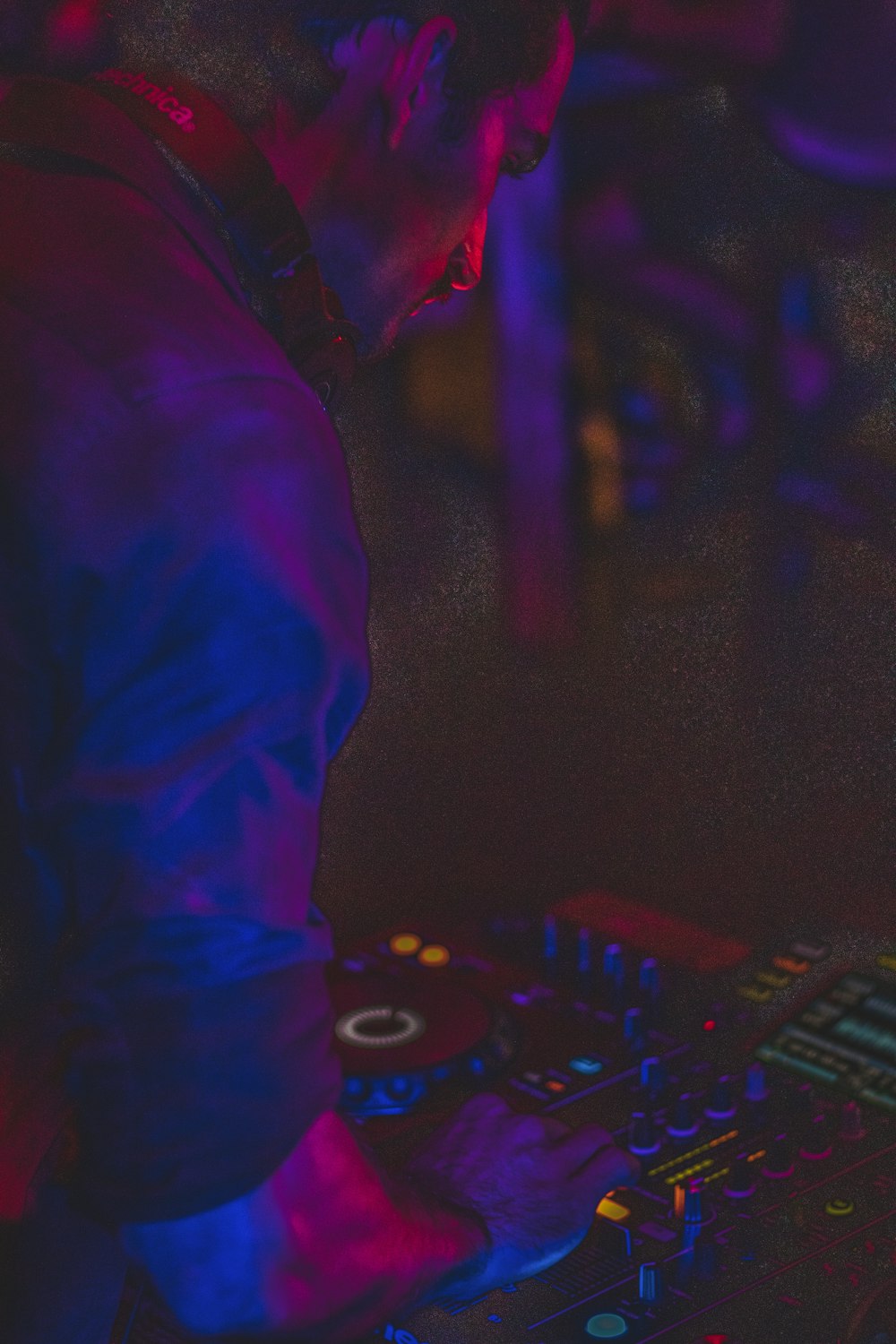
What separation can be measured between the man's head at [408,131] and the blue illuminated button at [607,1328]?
0.58 meters

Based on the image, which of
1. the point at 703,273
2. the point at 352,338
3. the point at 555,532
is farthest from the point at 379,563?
the point at 352,338

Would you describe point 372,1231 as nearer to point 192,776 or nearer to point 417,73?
point 192,776

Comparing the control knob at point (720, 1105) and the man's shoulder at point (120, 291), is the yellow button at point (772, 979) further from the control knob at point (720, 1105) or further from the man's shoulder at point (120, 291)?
the man's shoulder at point (120, 291)

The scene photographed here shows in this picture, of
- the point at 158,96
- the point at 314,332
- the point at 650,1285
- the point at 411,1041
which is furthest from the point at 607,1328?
the point at 158,96

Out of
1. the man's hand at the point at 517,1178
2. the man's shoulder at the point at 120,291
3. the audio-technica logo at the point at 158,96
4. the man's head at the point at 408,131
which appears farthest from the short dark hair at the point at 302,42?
the man's hand at the point at 517,1178

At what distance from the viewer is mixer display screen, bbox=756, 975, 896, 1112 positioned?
93 centimetres

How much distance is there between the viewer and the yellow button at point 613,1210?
83 centimetres

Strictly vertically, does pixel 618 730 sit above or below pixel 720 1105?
below

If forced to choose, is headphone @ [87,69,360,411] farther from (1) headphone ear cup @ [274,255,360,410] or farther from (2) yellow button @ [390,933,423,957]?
(2) yellow button @ [390,933,423,957]

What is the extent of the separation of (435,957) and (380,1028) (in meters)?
0.14

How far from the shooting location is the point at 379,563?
4.43 feet

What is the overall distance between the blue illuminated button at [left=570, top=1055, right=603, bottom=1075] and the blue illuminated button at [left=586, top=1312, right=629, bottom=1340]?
0.22 metres

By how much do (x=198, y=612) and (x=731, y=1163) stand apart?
1.62ft

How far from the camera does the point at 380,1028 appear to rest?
105cm
